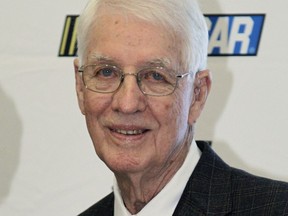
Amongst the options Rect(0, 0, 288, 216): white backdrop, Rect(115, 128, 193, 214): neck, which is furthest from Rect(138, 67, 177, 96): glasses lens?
Rect(0, 0, 288, 216): white backdrop

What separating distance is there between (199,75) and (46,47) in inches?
30.2

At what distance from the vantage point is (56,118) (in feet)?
6.98

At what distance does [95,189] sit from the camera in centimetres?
212

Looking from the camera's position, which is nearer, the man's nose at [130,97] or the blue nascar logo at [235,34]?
the man's nose at [130,97]

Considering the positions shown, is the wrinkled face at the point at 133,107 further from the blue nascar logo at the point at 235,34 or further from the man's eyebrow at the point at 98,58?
the blue nascar logo at the point at 235,34

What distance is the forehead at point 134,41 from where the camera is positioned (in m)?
1.41

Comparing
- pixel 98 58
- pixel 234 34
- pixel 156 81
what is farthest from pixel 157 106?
pixel 234 34

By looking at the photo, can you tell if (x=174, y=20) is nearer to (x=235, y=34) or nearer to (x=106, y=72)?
(x=106, y=72)

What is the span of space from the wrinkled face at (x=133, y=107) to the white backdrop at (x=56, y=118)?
20.8 inches

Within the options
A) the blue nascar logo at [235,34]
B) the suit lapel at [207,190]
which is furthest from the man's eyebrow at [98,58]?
the blue nascar logo at [235,34]

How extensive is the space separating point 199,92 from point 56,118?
717mm

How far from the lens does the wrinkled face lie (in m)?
1.41

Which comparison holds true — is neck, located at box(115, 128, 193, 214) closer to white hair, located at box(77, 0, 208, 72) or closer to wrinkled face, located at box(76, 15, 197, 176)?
wrinkled face, located at box(76, 15, 197, 176)

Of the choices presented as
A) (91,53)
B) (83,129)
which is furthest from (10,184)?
(91,53)
